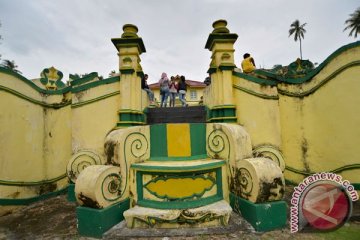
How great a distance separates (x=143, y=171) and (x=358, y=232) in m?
3.17

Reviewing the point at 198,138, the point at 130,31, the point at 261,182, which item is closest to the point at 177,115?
the point at 198,138

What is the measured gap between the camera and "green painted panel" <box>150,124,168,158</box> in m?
3.86

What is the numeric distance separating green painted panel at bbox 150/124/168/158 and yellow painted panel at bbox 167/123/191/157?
0.31 ft

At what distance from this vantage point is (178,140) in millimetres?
3861

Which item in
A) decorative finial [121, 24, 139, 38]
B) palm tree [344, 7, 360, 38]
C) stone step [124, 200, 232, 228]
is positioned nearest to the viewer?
stone step [124, 200, 232, 228]

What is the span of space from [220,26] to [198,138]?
3.19 m

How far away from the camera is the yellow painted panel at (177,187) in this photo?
3312mm

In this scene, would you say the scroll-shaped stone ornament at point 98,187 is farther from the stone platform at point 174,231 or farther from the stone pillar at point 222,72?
the stone pillar at point 222,72

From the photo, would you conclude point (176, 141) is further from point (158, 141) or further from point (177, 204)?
point (177, 204)

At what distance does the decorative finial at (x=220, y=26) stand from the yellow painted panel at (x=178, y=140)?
2935mm

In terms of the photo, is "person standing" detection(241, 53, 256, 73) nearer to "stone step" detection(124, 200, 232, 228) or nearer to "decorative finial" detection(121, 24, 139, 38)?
"decorative finial" detection(121, 24, 139, 38)

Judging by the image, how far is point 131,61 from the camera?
5.17 metres

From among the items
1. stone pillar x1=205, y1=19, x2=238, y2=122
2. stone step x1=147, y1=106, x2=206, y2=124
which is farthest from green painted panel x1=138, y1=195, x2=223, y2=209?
stone step x1=147, y1=106, x2=206, y2=124

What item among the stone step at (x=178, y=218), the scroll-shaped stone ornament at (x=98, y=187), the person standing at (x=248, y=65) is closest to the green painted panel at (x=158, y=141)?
the scroll-shaped stone ornament at (x=98, y=187)
